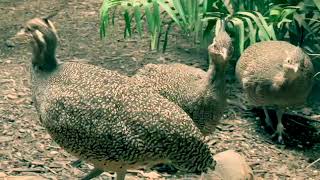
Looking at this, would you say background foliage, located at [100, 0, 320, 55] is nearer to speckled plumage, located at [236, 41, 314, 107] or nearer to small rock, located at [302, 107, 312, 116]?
speckled plumage, located at [236, 41, 314, 107]

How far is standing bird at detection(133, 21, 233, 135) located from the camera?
420 cm

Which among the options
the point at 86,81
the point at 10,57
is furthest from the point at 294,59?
the point at 10,57

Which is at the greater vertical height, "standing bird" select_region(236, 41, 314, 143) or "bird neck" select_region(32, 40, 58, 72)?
A: "bird neck" select_region(32, 40, 58, 72)

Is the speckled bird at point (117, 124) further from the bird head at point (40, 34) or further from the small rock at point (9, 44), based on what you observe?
A: the small rock at point (9, 44)

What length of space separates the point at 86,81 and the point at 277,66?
1946mm

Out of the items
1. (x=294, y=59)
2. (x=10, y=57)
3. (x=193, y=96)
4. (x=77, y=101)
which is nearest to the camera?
(x=77, y=101)

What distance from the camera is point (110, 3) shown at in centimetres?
512

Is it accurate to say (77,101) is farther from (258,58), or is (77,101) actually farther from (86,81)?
(258,58)

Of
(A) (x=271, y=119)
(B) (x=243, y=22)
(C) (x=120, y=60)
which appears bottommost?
(A) (x=271, y=119)

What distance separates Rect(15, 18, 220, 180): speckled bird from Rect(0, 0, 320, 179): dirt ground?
763mm

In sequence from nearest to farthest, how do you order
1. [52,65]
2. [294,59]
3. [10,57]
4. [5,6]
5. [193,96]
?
[52,65] → [193,96] → [294,59] → [10,57] → [5,6]

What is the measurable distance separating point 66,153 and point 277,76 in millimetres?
1799

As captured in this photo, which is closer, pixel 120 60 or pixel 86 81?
pixel 86 81

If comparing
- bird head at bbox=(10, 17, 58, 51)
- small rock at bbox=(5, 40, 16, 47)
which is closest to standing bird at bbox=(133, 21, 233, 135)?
bird head at bbox=(10, 17, 58, 51)
